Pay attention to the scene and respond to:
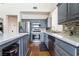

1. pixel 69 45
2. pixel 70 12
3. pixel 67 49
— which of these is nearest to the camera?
pixel 69 45

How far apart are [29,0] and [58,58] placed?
1.14 ft

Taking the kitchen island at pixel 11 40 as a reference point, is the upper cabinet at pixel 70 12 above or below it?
above

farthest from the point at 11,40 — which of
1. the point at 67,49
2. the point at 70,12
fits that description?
the point at 70,12

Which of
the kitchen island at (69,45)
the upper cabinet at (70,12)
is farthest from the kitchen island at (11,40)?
the upper cabinet at (70,12)

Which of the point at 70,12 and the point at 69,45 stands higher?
the point at 70,12

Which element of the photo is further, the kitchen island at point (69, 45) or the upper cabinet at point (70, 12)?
the upper cabinet at point (70, 12)

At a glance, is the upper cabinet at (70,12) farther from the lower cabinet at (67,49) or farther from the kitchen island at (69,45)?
the lower cabinet at (67,49)

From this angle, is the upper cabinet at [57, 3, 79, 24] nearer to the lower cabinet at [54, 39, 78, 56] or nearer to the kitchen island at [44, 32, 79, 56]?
the kitchen island at [44, 32, 79, 56]

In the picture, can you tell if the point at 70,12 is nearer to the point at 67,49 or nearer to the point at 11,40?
the point at 67,49

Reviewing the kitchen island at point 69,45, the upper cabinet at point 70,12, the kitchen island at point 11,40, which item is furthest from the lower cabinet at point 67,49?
the kitchen island at point 11,40

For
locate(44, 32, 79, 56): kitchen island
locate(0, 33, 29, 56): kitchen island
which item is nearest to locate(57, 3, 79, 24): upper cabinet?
locate(44, 32, 79, 56): kitchen island

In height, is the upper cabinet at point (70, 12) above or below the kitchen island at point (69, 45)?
above

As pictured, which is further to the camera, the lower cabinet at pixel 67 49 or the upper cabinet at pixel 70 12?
the upper cabinet at pixel 70 12

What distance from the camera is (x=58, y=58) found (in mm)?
583
